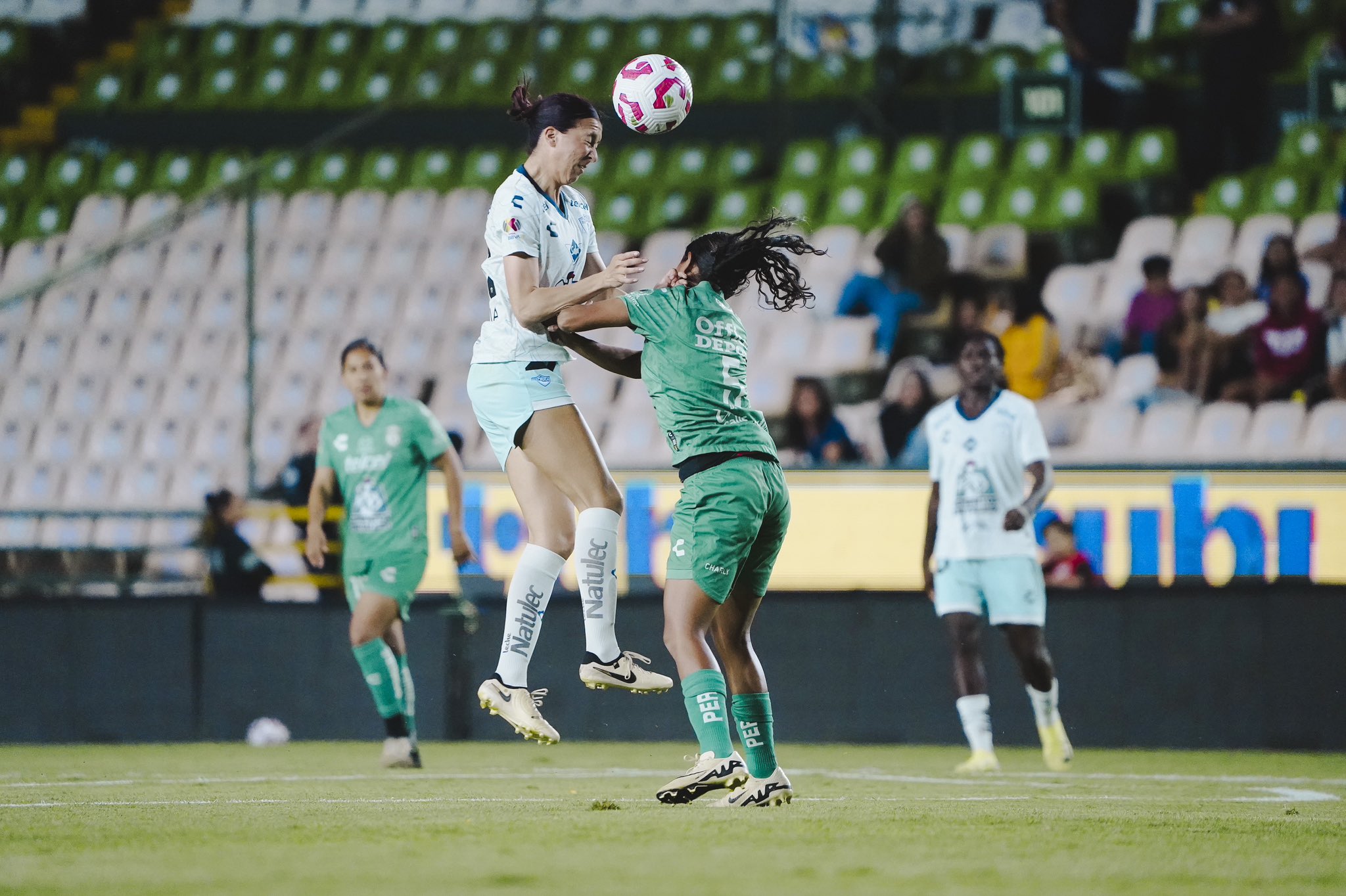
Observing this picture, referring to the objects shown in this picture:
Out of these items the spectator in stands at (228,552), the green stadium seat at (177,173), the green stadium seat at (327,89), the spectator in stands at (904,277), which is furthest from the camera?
the green stadium seat at (327,89)

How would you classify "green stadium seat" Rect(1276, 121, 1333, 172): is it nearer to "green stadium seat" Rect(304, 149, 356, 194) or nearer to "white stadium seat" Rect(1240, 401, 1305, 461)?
"white stadium seat" Rect(1240, 401, 1305, 461)

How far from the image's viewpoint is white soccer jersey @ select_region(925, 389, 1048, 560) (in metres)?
10.2

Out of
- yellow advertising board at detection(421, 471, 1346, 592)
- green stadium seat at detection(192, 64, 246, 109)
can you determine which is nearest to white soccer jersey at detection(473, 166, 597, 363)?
yellow advertising board at detection(421, 471, 1346, 592)

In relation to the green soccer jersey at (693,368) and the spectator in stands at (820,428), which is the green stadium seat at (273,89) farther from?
the green soccer jersey at (693,368)

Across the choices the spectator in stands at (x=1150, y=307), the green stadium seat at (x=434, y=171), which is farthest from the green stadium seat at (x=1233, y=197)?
the green stadium seat at (x=434, y=171)

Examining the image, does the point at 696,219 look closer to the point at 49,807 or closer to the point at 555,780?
the point at 555,780

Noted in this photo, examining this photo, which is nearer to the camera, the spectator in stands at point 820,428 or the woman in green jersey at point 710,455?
the woman in green jersey at point 710,455

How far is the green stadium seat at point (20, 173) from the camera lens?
19.9 m

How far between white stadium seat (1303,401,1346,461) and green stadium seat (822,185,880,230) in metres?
4.69

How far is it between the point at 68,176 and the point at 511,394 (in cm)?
1394

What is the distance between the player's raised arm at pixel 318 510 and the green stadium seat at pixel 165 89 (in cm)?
1124

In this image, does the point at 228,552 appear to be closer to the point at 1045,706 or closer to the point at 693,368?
the point at 1045,706

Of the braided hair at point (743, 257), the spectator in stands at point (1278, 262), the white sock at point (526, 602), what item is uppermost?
the spectator in stands at point (1278, 262)

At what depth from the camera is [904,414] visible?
13.3m
